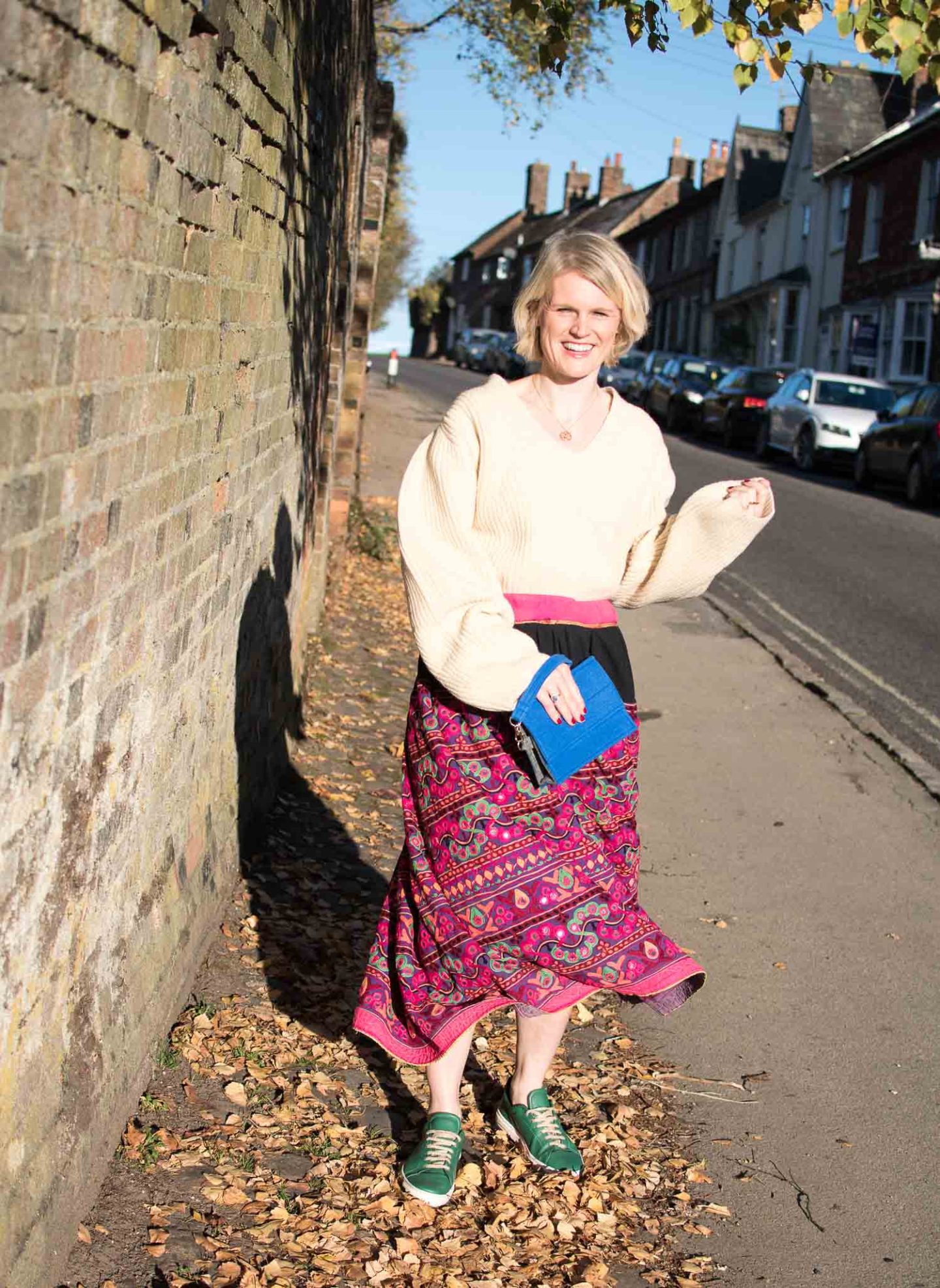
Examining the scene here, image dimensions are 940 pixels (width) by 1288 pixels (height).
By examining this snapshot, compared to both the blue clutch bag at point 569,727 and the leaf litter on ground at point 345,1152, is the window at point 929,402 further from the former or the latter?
the blue clutch bag at point 569,727

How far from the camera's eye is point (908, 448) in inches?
804

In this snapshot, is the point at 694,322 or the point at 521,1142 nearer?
the point at 521,1142

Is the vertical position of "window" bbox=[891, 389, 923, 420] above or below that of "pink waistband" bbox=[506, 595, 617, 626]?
above

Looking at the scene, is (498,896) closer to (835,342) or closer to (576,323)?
(576,323)

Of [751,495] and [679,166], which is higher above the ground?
[679,166]

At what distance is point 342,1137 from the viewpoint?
356 cm

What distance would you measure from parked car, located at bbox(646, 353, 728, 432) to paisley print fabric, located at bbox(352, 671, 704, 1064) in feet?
96.7

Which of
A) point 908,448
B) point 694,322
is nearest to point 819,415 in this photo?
point 908,448

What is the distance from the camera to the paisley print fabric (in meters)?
3.30

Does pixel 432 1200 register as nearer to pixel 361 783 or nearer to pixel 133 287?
pixel 133 287

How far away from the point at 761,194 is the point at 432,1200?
4904cm

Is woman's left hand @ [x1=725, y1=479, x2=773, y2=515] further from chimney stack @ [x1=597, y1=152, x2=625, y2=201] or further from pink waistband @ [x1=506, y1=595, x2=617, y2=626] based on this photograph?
chimney stack @ [x1=597, y1=152, x2=625, y2=201]

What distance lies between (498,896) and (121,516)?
3.86 ft

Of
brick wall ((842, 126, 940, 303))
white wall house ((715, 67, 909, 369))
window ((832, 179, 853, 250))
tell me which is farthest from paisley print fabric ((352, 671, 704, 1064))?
window ((832, 179, 853, 250))
